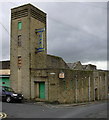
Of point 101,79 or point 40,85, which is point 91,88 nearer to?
point 101,79

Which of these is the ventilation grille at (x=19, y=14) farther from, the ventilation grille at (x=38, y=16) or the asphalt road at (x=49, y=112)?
the asphalt road at (x=49, y=112)

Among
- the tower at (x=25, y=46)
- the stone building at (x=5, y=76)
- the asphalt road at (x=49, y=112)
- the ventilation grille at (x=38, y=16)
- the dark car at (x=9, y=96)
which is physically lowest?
the asphalt road at (x=49, y=112)

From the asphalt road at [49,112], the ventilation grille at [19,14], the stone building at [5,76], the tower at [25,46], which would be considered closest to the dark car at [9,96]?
the tower at [25,46]

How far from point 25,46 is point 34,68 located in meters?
2.89

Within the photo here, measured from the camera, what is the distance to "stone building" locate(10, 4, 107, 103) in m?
20.0

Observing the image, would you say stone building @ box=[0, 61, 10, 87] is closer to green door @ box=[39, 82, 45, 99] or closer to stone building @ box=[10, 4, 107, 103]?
stone building @ box=[10, 4, 107, 103]

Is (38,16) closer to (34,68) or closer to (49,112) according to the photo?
(34,68)

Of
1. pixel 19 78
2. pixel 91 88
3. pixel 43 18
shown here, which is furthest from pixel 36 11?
pixel 91 88

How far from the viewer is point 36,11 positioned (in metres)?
22.9

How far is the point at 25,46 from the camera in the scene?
21625 mm

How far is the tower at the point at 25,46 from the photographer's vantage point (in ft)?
70.2

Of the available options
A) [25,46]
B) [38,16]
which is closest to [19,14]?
[38,16]

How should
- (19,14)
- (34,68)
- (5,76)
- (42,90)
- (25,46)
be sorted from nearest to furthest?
(42,90) → (34,68) → (25,46) → (19,14) → (5,76)

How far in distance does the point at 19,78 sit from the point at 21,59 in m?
2.32
